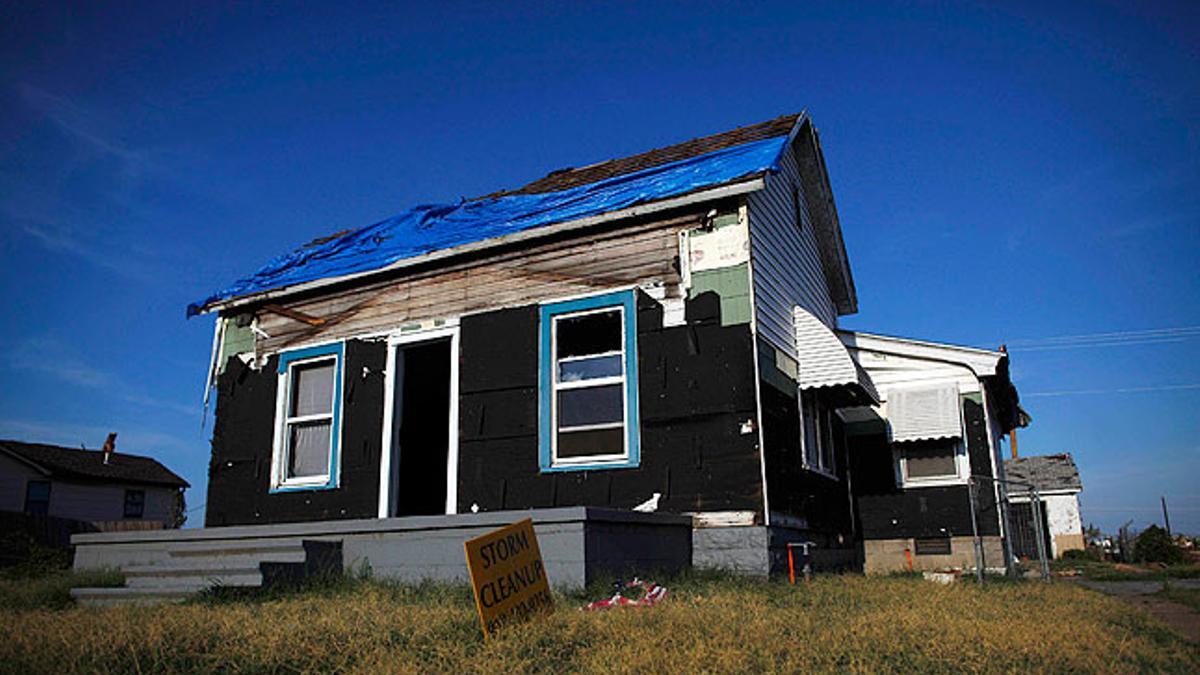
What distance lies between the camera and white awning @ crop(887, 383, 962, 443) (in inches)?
516

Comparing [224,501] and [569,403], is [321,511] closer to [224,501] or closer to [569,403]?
[224,501]

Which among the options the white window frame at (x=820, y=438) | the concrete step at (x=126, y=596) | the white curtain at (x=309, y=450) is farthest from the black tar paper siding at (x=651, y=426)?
the concrete step at (x=126, y=596)

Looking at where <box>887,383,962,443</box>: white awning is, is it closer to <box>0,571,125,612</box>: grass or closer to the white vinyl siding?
the white vinyl siding

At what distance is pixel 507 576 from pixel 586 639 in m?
0.66

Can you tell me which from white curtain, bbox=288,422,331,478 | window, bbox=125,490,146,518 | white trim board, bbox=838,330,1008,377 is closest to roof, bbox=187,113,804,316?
white curtain, bbox=288,422,331,478

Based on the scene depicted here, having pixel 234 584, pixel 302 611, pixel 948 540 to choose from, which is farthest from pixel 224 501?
pixel 948 540

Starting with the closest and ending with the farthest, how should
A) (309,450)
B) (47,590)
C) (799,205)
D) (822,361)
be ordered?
(47,590) < (822,361) < (309,450) < (799,205)

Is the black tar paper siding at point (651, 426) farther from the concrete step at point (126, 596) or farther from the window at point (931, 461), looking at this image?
the window at point (931, 461)

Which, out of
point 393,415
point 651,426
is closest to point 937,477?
point 651,426

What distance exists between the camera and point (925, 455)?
44.8 ft

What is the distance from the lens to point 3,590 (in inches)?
320

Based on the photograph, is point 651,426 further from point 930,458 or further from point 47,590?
point 930,458

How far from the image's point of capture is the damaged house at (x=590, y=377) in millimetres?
9180

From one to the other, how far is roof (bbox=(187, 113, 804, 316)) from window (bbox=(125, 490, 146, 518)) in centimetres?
2918
